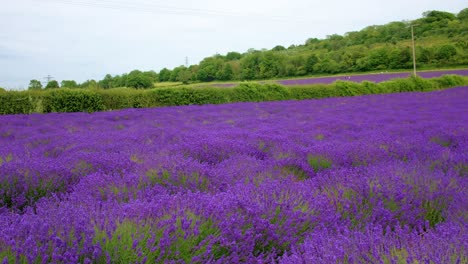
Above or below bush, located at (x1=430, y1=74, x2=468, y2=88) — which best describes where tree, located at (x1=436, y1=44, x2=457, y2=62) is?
above

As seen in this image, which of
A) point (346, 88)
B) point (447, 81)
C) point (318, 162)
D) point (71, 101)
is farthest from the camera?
point (447, 81)

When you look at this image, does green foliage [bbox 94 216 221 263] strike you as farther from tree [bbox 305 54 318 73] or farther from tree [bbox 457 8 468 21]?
tree [bbox 457 8 468 21]

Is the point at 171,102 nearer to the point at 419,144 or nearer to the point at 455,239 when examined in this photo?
the point at 419,144

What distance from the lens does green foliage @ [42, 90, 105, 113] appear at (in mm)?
16087

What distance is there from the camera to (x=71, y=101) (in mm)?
16453

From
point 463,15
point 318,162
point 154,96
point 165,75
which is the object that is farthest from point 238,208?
point 463,15

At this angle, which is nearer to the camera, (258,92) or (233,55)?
(258,92)

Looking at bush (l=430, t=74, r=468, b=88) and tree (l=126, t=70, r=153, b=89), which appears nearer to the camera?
bush (l=430, t=74, r=468, b=88)

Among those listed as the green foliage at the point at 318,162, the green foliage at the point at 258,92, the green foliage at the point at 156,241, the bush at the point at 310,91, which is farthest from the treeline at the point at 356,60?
the green foliage at the point at 156,241

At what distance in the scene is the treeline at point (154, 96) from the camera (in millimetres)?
15641

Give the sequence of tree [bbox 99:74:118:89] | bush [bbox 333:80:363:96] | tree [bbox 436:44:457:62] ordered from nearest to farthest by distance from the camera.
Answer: bush [bbox 333:80:363:96] → tree [bbox 436:44:457:62] → tree [bbox 99:74:118:89]

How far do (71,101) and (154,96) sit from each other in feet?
12.9

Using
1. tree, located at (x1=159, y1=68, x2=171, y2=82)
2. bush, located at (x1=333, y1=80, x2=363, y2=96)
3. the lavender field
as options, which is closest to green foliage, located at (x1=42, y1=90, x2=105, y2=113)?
the lavender field

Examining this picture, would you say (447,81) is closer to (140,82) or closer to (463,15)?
(140,82)
